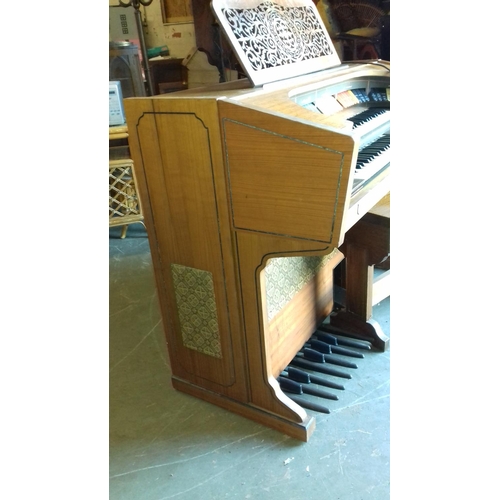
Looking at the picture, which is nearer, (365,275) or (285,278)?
(285,278)

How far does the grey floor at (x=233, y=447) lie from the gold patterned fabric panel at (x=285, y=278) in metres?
0.41

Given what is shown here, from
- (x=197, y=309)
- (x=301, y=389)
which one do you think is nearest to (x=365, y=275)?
(x=301, y=389)

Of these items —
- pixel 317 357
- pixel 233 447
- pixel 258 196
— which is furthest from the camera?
pixel 317 357

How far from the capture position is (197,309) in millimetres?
1615

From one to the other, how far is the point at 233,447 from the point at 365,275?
2.96 feet

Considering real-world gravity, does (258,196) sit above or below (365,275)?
above

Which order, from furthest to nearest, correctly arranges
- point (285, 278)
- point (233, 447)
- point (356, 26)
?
point (356, 26), point (285, 278), point (233, 447)

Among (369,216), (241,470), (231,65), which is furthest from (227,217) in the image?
(231,65)

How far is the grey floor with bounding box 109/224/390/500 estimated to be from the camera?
4.62ft

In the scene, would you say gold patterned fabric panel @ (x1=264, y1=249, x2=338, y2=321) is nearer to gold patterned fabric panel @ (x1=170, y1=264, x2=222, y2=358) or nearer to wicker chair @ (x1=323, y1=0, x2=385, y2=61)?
gold patterned fabric panel @ (x1=170, y1=264, x2=222, y2=358)

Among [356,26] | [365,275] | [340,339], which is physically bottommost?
[340,339]

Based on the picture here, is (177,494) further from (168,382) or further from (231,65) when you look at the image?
(231,65)

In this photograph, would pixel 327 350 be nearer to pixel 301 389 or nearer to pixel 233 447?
pixel 301 389

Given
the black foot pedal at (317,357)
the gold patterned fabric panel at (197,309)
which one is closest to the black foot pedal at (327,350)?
the black foot pedal at (317,357)
